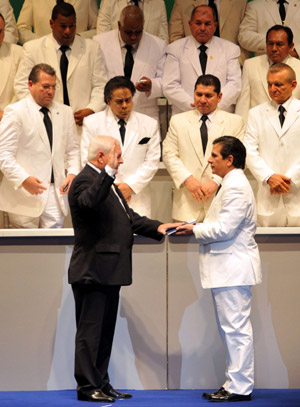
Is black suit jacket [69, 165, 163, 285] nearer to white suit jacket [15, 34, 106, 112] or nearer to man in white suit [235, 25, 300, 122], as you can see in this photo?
white suit jacket [15, 34, 106, 112]

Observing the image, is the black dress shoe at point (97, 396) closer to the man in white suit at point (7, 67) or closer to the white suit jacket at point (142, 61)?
the man in white suit at point (7, 67)

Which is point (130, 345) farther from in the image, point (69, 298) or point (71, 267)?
point (71, 267)

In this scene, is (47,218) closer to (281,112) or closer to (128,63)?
(128,63)

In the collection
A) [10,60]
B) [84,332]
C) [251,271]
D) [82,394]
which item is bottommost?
[82,394]

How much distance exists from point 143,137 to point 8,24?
2.02 metres

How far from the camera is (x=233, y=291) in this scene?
204 inches

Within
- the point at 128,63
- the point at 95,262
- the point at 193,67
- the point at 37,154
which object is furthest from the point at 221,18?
the point at 95,262

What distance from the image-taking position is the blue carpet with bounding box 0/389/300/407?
5.12 metres

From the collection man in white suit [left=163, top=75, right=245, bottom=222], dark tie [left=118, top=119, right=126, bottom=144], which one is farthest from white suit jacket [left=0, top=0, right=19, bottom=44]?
man in white suit [left=163, top=75, right=245, bottom=222]

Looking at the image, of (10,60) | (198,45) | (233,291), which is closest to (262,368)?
(233,291)

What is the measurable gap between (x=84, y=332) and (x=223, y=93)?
2632mm

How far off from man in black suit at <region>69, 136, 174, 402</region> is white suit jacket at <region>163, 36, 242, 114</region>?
6.35 feet

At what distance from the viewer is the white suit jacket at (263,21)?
7340 millimetres

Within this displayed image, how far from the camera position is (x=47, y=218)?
604 centimetres
